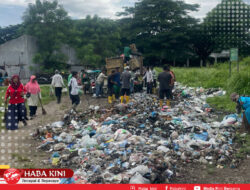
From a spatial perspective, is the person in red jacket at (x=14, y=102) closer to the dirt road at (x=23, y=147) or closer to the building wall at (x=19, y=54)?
the dirt road at (x=23, y=147)

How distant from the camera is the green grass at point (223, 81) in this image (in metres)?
9.45

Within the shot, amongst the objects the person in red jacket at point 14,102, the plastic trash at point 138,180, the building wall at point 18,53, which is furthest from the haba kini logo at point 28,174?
the building wall at point 18,53

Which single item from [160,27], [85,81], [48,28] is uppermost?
[160,27]

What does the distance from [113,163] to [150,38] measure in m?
25.6

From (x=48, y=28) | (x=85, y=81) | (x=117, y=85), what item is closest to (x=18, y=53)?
(x=48, y=28)

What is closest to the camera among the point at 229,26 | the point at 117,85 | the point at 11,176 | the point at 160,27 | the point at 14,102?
the point at 11,176

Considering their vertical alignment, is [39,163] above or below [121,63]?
below

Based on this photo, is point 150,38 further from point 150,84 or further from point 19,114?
point 19,114

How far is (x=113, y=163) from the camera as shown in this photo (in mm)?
4488

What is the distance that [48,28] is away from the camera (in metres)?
17.0

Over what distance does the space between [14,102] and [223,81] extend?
9.44 metres

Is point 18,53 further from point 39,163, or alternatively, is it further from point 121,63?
point 39,163

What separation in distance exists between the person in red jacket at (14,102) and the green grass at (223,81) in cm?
624

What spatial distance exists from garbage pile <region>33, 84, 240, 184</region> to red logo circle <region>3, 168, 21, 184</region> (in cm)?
103
